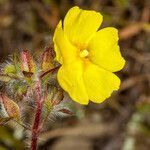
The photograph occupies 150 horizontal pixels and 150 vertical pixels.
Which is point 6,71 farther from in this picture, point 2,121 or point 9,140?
point 9,140

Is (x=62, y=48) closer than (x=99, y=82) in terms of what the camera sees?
Yes

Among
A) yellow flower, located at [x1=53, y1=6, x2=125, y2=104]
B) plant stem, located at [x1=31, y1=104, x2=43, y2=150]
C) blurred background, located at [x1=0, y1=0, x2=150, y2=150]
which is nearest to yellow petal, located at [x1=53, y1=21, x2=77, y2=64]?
yellow flower, located at [x1=53, y1=6, x2=125, y2=104]

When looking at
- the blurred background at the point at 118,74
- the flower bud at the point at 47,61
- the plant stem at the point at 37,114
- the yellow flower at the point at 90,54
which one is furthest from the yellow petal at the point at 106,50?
the blurred background at the point at 118,74

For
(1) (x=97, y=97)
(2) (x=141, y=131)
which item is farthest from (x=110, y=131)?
(1) (x=97, y=97)

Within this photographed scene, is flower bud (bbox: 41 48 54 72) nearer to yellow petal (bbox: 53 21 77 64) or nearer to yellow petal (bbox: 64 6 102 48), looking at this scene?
yellow petal (bbox: 53 21 77 64)

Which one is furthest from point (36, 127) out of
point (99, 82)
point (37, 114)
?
point (99, 82)

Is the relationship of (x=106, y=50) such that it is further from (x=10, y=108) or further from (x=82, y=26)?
(x=10, y=108)

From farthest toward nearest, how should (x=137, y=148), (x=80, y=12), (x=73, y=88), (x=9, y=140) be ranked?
(x=137, y=148) < (x=9, y=140) < (x=80, y=12) < (x=73, y=88)
